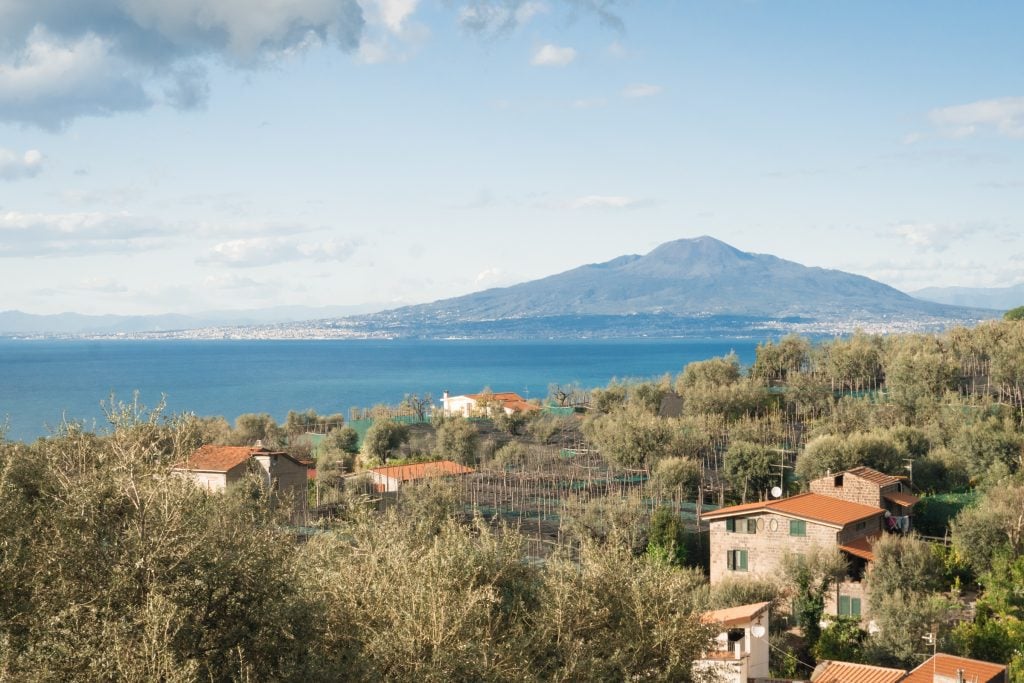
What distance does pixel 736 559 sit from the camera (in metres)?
28.8

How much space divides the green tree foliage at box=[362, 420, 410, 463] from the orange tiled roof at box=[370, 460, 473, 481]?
16.4ft

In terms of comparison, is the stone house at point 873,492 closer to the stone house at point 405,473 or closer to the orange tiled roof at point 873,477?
the orange tiled roof at point 873,477

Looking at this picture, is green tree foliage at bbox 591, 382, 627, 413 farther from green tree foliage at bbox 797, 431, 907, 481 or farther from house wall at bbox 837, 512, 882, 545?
house wall at bbox 837, 512, 882, 545

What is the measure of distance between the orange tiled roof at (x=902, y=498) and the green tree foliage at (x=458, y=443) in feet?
65.5

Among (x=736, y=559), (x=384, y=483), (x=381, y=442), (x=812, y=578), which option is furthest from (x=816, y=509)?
(x=381, y=442)

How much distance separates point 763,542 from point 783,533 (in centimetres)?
61

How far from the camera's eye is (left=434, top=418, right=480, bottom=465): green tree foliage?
46.4 metres

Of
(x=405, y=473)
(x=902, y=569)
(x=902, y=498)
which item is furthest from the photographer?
(x=405, y=473)

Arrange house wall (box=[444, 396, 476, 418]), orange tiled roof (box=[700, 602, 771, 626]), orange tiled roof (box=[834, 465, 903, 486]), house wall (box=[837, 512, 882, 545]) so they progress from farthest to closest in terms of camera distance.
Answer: house wall (box=[444, 396, 476, 418]) → orange tiled roof (box=[834, 465, 903, 486]) → house wall (box=[837, 512, 882, 545]) → orange tiled roof (box=[700, 602, 771, 626])

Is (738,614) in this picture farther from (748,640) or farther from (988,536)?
(988,536)

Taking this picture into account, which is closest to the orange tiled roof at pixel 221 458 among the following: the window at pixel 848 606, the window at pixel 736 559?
the window at pixel 736 559

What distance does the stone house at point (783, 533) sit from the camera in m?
27.6

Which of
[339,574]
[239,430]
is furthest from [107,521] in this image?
[239,430]

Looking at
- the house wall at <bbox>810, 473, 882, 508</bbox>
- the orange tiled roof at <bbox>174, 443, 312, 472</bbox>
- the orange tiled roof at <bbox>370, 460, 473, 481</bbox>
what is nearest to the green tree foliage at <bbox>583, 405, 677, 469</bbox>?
the orange tiled roof at <bbox>370, 460, 473, 481</bbox>
